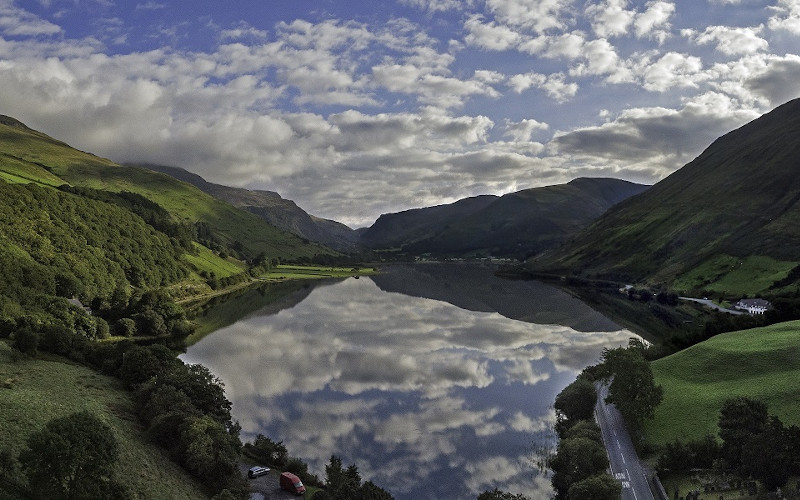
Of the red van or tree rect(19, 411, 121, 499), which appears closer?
tree rect(19, 411, 121, 499)

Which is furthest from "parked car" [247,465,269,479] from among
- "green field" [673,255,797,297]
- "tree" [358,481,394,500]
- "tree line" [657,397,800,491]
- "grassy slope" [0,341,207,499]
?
"green field" [673,255,797,297]

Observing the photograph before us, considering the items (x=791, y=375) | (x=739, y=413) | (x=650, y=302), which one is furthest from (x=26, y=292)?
(x=650, y=302)

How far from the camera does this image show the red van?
40625 mm

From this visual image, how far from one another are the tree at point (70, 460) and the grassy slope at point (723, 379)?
151ft

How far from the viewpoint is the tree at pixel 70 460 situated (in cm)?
2827

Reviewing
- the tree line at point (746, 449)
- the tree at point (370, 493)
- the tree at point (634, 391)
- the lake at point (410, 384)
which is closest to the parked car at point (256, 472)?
the lake at point (410, 384)

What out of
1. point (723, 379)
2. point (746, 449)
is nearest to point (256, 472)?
point (746, 449)

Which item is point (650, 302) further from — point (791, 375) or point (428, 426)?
point (428, 426)

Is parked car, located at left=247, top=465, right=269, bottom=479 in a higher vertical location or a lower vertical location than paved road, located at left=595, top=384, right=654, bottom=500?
lower

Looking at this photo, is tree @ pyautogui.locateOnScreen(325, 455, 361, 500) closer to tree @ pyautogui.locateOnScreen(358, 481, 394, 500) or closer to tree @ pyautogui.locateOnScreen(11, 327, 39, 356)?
tree @ pyautogui.locateOnScreen(358, 481, 394, 500)

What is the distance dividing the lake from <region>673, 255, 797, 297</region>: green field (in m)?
44.2

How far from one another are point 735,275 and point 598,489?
155m

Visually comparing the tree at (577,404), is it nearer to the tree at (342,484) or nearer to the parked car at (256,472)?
the tree at (342,484)

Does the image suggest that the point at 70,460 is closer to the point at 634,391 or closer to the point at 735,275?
the point at 634,391
